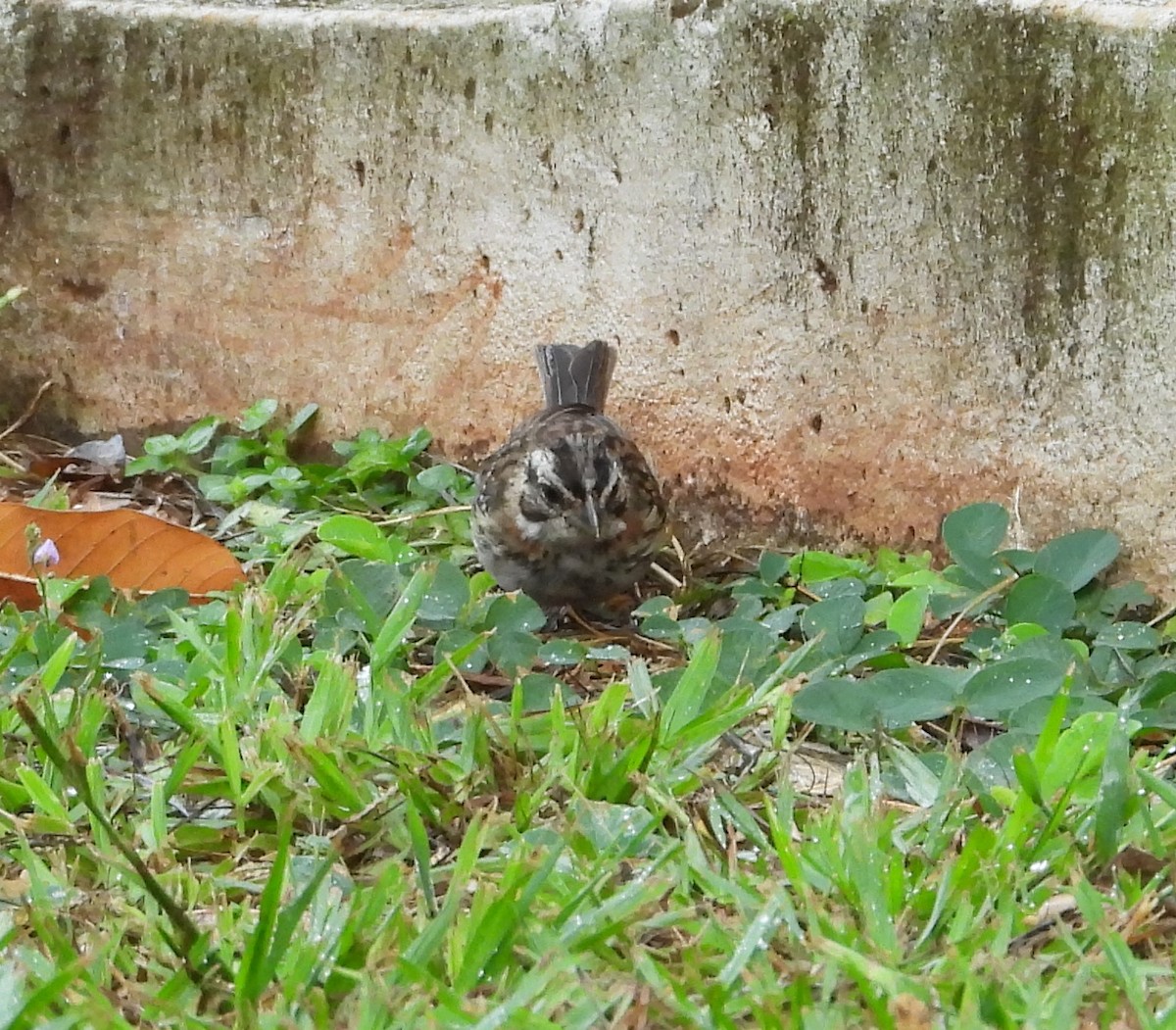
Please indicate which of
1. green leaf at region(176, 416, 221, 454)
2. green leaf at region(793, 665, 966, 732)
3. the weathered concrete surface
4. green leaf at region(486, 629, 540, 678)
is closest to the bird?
the weathered concrete surface

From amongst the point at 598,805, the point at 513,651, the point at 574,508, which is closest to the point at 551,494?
the point at 574,508

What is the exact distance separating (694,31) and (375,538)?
4.66 ft

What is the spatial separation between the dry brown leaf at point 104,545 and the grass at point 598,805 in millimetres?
135

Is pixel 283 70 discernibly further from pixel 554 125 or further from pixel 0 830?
pixel 0 830

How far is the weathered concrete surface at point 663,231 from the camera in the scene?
11.1 feet

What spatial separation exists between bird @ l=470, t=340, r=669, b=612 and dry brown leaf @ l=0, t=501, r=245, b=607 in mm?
772

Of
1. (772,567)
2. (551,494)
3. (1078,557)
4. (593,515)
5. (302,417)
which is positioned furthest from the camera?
(302,417)

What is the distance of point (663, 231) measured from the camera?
4000 mm

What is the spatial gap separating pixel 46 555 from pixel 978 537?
1969mm

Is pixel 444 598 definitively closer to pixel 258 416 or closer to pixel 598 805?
pixel 598 805

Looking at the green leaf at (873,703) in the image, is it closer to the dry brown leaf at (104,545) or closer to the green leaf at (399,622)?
the green leaf at (399,622)

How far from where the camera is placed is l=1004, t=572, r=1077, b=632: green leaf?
3285 mm

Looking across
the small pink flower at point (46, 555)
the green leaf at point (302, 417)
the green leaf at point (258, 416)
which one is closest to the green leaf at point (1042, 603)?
the small pink flower at point (46, 555)

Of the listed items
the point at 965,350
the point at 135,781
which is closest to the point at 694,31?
the point at 965,350
